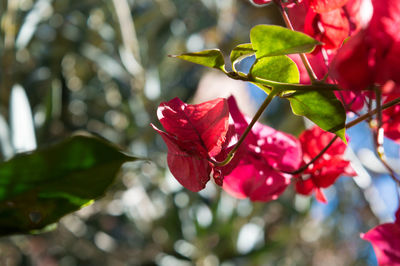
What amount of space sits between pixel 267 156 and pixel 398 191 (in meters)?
0.10

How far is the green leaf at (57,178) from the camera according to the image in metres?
0.30

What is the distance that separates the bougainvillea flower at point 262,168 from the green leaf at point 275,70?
0.33ft

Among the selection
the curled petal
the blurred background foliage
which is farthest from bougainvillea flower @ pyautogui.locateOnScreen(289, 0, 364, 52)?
the blurred background foliage

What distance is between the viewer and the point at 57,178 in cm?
31

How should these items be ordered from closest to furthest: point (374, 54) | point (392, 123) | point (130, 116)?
1. point (374, 54)
2. point (392, 123)
3. point (130, 116)

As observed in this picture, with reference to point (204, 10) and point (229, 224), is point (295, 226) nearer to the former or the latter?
point (229, 224)

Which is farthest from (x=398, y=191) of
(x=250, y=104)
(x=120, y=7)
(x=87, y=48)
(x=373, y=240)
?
(x=250, y=104)

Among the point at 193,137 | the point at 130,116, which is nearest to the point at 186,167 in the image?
the point at 193,137

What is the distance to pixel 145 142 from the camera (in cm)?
131

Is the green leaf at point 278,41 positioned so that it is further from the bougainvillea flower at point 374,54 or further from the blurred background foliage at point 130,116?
the blurred background foliage at point 130,116

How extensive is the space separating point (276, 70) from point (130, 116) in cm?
122

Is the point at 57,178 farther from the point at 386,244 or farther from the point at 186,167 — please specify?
the point at 386,244

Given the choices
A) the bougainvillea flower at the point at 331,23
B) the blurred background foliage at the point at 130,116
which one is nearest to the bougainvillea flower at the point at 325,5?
the bougainvillea flower at the point at 331,23

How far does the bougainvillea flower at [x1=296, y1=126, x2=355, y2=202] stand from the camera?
1.20 ft
